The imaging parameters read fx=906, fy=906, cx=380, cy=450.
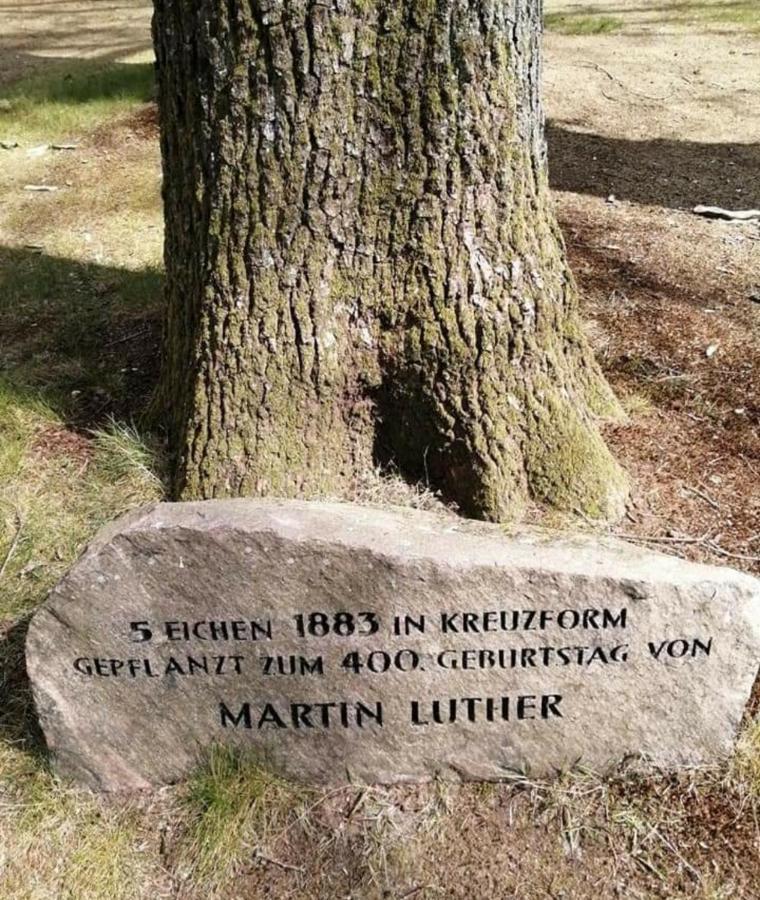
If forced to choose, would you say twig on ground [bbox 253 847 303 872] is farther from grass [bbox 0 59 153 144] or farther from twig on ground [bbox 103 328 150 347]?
grass [bbox 0 59 153 144]

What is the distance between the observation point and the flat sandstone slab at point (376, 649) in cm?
192

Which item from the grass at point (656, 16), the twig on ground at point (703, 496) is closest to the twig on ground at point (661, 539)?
the twig on ground at point (703, 496)

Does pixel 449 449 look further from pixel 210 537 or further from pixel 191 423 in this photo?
pixel 210 537

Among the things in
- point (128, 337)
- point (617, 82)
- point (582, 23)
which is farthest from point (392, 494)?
point (582, 23)

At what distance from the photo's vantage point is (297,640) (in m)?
2.02

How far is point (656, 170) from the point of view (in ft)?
19.3

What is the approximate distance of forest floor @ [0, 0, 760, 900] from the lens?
2055mm

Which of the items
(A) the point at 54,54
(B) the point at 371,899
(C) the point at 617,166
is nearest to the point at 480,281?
(B) the point at 371,899

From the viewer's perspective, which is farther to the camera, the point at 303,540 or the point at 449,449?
the point at 449,449

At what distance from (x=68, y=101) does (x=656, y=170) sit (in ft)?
16.4

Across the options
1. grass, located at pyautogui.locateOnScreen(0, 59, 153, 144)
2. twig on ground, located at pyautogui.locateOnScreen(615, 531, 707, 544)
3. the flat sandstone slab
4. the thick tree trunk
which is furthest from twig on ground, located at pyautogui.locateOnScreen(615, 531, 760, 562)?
grass, located at pyautogui.locateOnScreen(0, 59, 153, 144)

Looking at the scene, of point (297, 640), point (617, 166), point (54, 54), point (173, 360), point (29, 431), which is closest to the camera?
point (297, 640)

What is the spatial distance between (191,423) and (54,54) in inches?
397

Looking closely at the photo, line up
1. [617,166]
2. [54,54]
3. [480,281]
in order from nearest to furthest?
[480,281] → [617,166] → [54,54]
